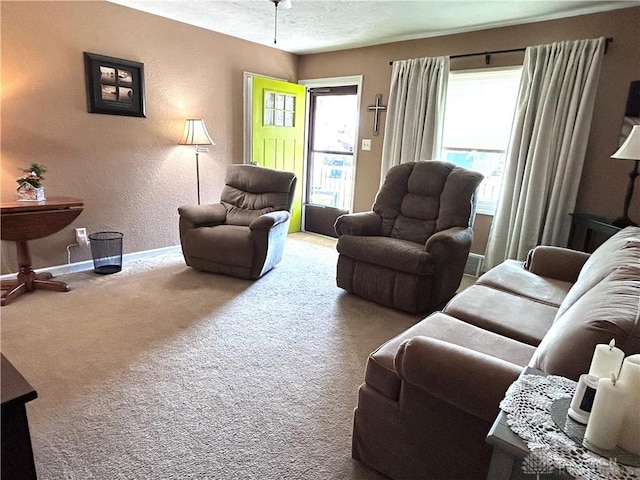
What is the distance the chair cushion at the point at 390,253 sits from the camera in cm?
276

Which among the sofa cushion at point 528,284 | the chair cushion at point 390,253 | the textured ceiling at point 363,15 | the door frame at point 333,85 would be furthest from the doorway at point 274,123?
the sofa cushion at point 528,284

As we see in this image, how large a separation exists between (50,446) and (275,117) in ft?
13.4

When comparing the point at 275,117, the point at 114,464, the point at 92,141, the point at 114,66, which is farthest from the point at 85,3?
the point at 114,464

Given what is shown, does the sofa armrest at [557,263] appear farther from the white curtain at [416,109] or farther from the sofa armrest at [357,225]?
the white curtain at [416,109]

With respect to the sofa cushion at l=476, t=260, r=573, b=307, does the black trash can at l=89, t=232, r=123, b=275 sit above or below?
below

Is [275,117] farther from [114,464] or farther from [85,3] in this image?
[114,464]

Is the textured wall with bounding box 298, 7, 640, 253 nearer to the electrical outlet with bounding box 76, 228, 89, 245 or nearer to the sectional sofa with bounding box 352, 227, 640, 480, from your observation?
the sectional sofa with bounding box 352, 227, 640, 480

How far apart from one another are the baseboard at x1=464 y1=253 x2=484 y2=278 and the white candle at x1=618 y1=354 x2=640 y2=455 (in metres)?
3.22

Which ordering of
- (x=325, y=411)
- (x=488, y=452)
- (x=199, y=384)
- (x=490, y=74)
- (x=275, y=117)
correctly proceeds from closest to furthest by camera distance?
1. (x=488, y=452)
2. (x=325, y=411)
3. (x=199, y=384)
4. (x=490, y=74)
5. (x=275, y=117)

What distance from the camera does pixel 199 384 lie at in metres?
1.97

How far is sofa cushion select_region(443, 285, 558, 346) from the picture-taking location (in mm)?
1715

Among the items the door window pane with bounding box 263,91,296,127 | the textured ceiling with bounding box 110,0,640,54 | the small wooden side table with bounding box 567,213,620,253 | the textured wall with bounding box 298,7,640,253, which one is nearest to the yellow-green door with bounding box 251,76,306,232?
the door window pane with bounding box 263,91,296,127

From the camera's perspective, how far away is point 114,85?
3482 millimetres

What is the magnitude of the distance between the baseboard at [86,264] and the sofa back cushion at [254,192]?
2.78ft
